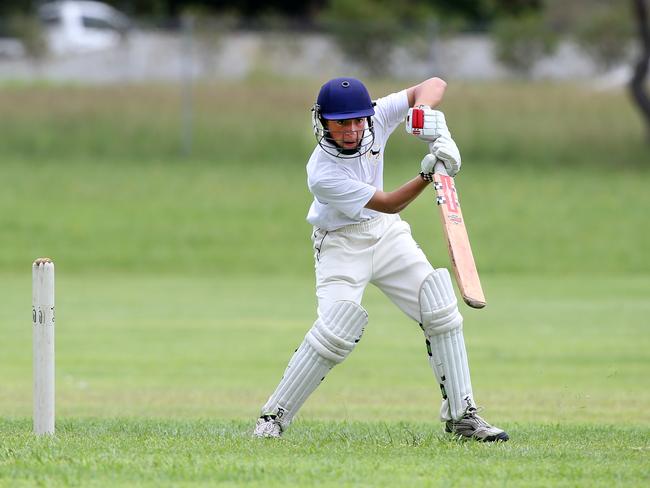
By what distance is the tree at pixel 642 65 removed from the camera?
960 inches

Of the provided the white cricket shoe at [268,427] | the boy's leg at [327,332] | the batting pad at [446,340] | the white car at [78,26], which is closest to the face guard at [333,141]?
the boy's leg at [327,332]

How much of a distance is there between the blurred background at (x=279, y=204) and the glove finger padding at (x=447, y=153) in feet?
8.73

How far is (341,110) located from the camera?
6.26 m

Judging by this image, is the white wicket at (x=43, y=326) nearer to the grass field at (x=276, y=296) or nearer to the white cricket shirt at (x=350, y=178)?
the grass field at (x=276, y=296)

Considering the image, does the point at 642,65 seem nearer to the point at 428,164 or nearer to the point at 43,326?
the point at 428,164

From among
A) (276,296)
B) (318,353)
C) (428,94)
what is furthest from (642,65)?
(318,353)

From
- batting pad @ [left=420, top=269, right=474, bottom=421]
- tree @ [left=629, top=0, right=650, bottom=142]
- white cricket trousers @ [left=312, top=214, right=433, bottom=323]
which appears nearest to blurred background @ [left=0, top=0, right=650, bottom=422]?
tree @ [left=629, top=0, right=650, bottom=142]

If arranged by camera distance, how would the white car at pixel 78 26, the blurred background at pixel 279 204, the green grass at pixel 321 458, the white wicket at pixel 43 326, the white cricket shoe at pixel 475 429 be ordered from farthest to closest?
the white car at pixel 78 26 < the blurred background at pixel 279 204 < the white cricket shoe at pixel 475 429 < the white wicket at pixel 43 326 < the green grass at pixel 321 458

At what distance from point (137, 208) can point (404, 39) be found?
6532mm

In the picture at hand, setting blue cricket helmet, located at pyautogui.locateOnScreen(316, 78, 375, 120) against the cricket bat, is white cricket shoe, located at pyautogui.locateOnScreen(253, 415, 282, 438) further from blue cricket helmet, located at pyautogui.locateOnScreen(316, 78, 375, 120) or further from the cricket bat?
blue cricket helmet, located at pyautogui.locateOnScreen(316, 78, 375, 120)

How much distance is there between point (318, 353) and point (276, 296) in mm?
10126

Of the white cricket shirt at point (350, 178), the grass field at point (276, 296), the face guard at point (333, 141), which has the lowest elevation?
the grass field at point (276, 296)

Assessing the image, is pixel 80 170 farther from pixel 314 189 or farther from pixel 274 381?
pixel 314 189

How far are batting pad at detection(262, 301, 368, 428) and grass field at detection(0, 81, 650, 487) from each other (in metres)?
0.27
